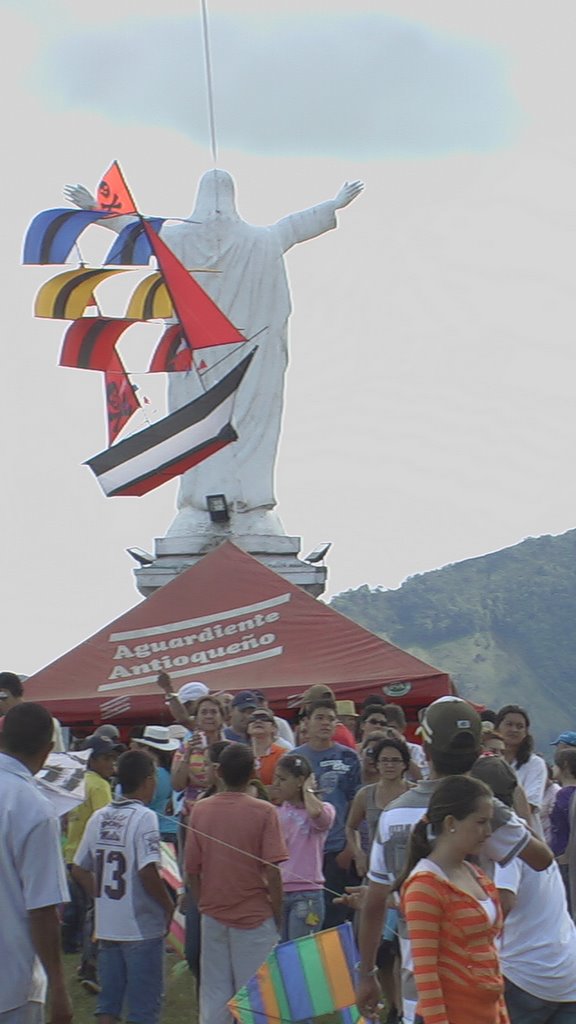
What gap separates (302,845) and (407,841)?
3.12 metres

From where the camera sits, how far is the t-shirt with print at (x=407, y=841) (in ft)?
16.6

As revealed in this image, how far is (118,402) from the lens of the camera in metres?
20.1

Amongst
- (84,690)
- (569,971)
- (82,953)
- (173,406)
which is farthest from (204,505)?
(569,971)

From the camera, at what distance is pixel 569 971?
540 centimetres

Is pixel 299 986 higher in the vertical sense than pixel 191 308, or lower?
lower

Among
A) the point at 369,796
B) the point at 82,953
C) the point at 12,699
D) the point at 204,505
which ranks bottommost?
Result: the point at 82,953

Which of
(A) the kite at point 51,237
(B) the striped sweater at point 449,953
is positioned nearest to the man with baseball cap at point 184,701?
(B) the striped sweater at point 449,953

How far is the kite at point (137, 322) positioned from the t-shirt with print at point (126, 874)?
7201mm

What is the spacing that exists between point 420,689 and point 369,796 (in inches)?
215

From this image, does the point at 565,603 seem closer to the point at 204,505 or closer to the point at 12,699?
the point at 204,505

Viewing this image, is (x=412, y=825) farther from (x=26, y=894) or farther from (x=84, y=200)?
(x=84, y=200)

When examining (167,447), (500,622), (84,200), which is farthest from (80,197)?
(500,622)

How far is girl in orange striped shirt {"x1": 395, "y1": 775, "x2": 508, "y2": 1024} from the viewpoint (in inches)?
178

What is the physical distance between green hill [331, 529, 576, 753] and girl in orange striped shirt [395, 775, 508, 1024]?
106305 mm
